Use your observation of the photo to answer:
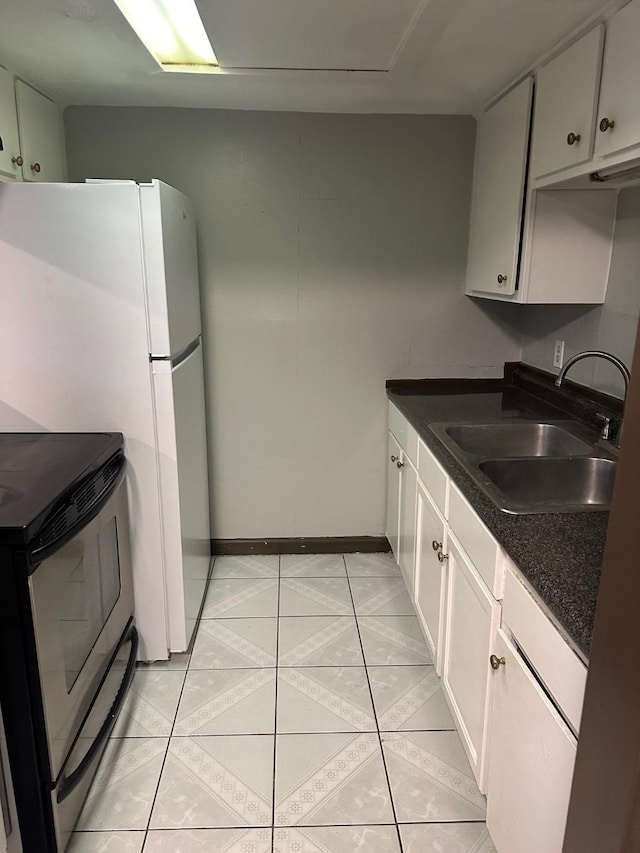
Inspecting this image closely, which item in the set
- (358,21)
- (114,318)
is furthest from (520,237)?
(114,318)

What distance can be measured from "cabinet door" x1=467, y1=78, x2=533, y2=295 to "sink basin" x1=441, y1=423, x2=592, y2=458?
523 millimetres

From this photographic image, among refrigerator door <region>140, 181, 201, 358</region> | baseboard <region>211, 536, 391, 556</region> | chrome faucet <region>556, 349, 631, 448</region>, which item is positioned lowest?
baseboard <region>211, 536, 391, 556</region>

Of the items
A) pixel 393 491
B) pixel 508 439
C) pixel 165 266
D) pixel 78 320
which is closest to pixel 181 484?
pixel 78 320

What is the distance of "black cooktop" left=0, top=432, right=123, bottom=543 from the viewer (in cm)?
137

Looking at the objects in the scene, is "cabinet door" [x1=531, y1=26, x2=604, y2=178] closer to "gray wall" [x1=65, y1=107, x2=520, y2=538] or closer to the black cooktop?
"gray wall" [x1=65, y1=107, x2=520, y2=538]

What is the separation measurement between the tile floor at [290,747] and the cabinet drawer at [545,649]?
74cm

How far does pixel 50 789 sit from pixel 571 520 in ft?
4.54

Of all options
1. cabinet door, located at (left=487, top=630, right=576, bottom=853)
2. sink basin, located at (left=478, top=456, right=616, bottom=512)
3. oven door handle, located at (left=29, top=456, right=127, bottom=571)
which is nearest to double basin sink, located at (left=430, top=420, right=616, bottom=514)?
sink basin, located at (left=478, top=456, right=616, bottom=512)

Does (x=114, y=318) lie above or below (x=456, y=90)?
below

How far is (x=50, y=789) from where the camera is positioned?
4.76 feet

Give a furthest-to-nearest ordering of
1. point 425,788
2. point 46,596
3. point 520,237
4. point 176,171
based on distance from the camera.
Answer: point 176,171 → point 520,237 → point 425,788 → point 46,596

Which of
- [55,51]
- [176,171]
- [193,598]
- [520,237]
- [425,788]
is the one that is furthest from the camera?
[176,171]

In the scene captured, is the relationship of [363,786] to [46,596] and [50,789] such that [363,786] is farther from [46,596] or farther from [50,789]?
[46,596]

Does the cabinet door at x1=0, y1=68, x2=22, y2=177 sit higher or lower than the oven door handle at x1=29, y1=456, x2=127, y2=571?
higher
